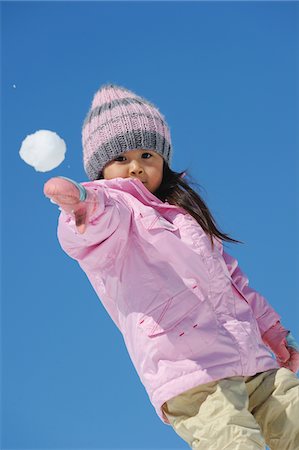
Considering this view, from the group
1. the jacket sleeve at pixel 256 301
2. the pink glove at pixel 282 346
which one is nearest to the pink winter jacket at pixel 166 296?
the jacket sleeve at pixel 256 301

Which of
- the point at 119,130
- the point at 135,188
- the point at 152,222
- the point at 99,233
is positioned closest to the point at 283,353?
the point at 152,222

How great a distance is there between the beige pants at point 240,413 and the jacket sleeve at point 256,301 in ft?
1.49

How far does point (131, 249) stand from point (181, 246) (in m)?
0.25

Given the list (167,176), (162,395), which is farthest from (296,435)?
(167,176)

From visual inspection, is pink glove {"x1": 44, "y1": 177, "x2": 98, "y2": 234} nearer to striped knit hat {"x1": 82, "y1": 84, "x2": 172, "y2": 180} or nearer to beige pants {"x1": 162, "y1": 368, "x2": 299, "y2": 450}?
beige pants {"x1": 162, "y1": 368, "x2": 299, "y2": 450}

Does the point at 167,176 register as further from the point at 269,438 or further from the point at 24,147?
the point at 269,438

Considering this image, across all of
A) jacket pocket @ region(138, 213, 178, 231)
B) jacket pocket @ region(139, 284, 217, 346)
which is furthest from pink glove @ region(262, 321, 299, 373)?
jacket pocket @ region(138, 213, 178, 231)

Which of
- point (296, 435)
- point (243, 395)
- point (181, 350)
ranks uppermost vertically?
point (181, 350)

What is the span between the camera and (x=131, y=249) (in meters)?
3.28

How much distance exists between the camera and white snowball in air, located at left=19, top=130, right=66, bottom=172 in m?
3.77

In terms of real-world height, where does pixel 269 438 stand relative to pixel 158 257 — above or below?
below

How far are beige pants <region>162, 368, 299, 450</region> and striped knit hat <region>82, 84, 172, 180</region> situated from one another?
1.50 metres

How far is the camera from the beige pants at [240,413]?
9.45 feet

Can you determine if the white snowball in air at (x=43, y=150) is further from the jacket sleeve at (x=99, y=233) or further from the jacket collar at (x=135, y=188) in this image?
the jacket sleeve at (x=99, y=233)
